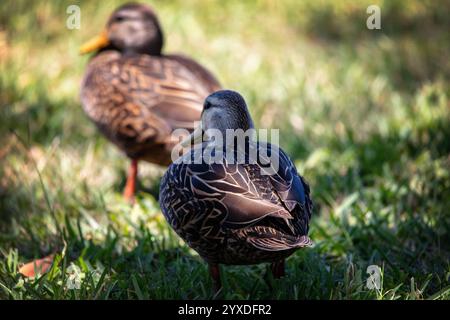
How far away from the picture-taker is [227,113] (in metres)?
3.34

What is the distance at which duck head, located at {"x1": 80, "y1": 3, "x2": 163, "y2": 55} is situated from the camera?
5004 millimetres

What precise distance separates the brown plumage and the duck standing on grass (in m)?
1.21

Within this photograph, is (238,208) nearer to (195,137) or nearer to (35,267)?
(195,137)

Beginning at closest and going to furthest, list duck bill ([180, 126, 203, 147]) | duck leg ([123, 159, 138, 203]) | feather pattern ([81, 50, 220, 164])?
duck bill ([180, 126, 203, 147]) < feather pattern ([81, 50, 220, 164]) < duck leg ([123, 159, 138, 203])

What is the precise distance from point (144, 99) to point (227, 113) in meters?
1.21

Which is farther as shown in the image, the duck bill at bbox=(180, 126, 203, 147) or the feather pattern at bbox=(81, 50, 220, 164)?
the feather pattern at bbox=(81, 50, 220, 164)

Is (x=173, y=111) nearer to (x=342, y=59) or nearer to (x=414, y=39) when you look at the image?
(x=342, y=59)

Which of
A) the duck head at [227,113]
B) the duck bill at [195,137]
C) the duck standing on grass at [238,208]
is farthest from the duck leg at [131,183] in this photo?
the duck standing on grass at [238,208]

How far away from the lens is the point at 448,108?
5422 millimetres

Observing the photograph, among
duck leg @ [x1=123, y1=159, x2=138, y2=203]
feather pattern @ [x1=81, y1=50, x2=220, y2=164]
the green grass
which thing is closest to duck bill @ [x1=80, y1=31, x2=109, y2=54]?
feather pattern @ [x1=81, y1=50, x2=220, y2=164]

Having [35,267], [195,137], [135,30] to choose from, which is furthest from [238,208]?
[135,30]

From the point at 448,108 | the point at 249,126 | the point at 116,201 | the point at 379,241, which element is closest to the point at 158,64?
the point at 116,201

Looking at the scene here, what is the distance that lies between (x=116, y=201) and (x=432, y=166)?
2.06 metres

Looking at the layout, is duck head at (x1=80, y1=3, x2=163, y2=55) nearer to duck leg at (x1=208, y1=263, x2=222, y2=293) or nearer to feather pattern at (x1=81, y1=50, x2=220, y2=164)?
feather pattern at (x1=81, y1=50, x2=220, y2=164)
